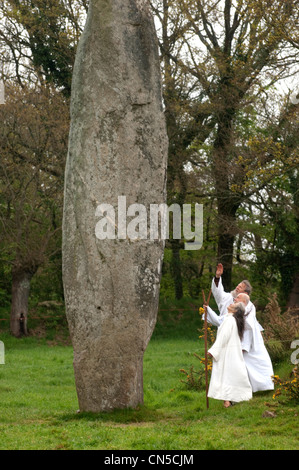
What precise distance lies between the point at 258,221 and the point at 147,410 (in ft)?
52.4

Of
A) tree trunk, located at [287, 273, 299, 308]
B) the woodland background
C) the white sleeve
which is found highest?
the woodland background

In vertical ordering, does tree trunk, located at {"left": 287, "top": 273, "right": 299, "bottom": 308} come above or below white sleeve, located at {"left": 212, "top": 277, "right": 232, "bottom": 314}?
below

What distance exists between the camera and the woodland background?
2038 cm

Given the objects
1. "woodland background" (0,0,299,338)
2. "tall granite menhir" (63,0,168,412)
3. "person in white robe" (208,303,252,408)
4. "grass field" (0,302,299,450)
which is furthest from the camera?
"woodland background" (0,0,299,338)

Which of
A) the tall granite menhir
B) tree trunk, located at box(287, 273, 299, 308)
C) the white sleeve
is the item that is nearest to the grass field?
the tall granite menhir

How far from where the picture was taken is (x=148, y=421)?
8.41m

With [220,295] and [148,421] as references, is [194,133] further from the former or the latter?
[148,421]

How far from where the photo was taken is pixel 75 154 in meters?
8.86

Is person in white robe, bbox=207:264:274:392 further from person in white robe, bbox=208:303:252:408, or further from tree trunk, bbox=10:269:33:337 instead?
tree trunk, bbox=10:269:33:337

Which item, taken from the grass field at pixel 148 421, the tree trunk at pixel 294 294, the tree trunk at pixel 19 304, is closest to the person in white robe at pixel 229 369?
the grass field at pixel 148 421

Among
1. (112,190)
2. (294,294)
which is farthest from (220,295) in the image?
(294,294)

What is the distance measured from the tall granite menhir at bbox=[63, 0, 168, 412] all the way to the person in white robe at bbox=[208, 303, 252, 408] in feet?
4.68

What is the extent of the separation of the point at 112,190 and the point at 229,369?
10.4 feet
